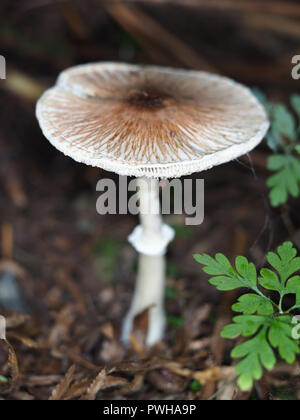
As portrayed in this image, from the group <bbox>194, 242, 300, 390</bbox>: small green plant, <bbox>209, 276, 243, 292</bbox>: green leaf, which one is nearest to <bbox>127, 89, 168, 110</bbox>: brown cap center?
<bbox>194, 242, 300, 390</bbox>: small green plant

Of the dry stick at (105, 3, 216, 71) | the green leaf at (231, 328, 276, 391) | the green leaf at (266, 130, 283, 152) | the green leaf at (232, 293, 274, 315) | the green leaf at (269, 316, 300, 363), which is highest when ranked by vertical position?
the dry stick at (105, 3, 216, 71)

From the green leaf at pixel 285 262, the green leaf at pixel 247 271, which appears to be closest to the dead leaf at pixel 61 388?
the green leaf at pixel 247 271

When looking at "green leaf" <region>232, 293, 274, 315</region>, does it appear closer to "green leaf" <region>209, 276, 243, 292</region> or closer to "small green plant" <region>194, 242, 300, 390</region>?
"small green plant" <region>194, 242, 300, 390</region>

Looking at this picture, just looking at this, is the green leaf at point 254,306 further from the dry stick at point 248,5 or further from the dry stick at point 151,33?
the dry stick at point 248,5

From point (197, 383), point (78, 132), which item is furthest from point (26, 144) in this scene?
point (197, 383)

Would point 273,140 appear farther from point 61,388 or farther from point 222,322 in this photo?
point 61,388

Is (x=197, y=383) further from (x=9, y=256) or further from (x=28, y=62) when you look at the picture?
(x=28, y=62)
